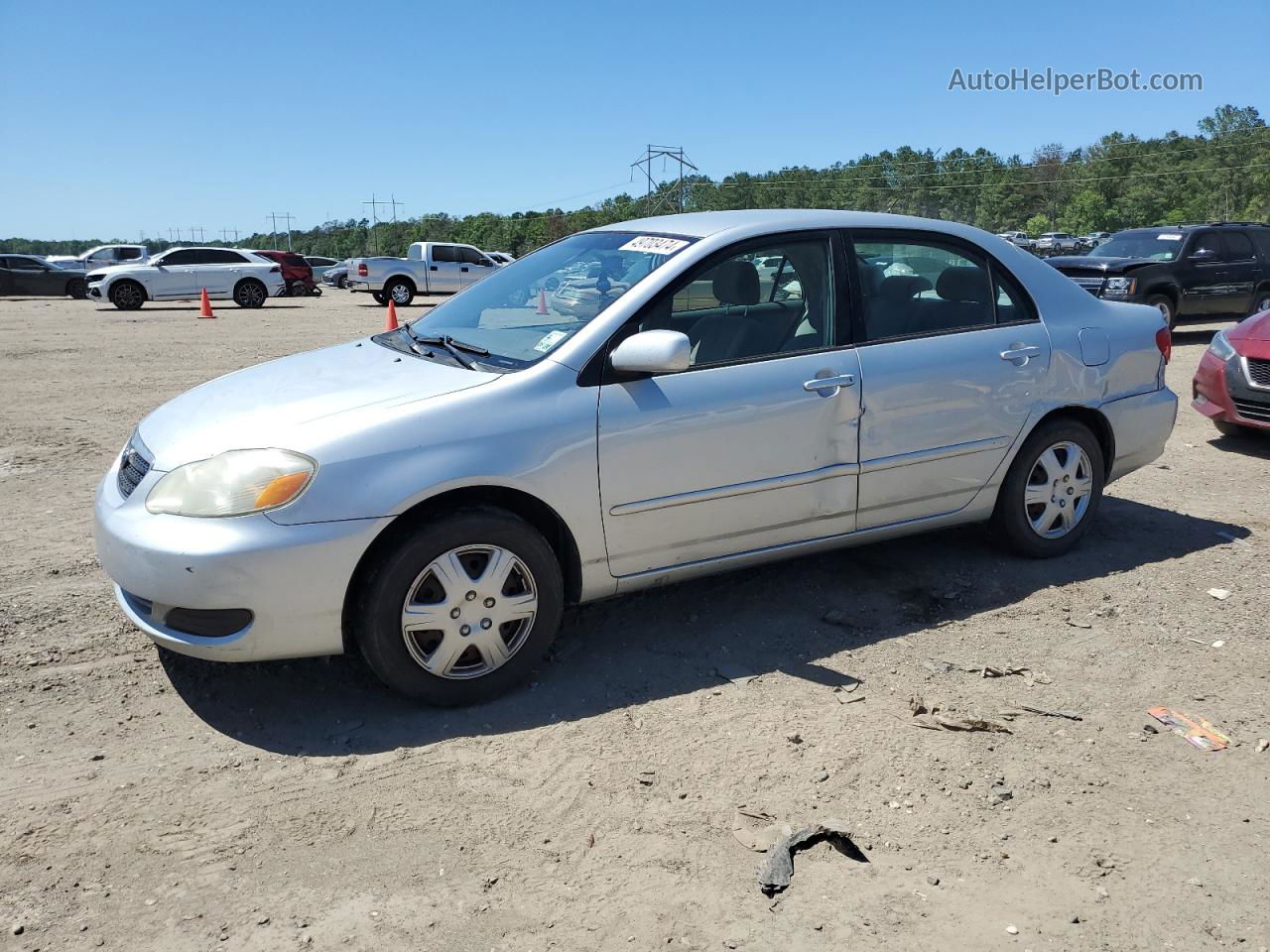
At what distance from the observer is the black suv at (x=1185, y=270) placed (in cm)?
1485

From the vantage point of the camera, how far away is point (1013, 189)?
112 meters

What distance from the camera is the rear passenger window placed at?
180 inches

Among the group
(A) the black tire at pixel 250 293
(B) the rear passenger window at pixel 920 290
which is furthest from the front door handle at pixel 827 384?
(A) the black tire at pixel 250 293

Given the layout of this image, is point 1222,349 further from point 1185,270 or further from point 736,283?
point 1185,270

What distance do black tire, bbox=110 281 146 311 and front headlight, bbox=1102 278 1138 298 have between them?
71.4 feet

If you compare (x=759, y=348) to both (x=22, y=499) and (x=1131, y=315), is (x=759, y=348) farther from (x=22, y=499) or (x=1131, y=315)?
(x=22, y=499)

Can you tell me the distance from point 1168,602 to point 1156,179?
11585cm

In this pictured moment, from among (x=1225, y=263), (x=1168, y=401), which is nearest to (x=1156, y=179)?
(x=1225, y=263)

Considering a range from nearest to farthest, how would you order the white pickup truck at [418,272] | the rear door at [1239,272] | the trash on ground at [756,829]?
the trash on ground at [756,829] < the rear door at [1239,272] < the white pickup truck at [418,272]

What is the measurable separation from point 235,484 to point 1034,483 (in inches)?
142

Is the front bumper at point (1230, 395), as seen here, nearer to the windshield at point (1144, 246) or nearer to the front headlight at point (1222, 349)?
the front headlight at point (1222, 349)

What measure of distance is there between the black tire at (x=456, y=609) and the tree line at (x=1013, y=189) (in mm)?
88398

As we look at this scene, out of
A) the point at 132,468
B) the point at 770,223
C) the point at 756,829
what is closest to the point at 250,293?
the point at 132,468

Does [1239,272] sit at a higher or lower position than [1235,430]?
higher
